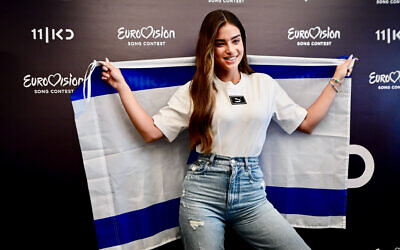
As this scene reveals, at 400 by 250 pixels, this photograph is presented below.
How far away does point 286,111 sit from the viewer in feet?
5.85

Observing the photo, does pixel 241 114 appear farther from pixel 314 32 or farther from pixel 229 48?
pixel 314 32

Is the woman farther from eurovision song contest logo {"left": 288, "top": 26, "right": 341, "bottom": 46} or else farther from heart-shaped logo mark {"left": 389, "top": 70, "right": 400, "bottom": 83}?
heart-shaped logo mark {"left": 389, "top": 70, "right": 400, "bottom": 83}

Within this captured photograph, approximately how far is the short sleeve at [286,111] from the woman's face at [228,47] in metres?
0.32

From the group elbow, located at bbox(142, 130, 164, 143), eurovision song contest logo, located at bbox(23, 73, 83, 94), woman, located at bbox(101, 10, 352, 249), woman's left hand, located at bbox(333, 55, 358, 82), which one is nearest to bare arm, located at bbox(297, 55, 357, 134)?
woman's left hand, located at bbox(333, 55, 358, 82)

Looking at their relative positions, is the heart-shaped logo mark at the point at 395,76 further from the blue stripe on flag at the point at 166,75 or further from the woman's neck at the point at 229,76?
the woman's neck at the point at 229,76

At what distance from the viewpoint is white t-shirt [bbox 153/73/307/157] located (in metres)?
1.60

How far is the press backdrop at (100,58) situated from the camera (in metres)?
1.98

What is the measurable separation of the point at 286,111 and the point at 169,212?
0.93 metres

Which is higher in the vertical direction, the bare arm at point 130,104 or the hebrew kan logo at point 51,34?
the hebrew kan logo at point 51,34

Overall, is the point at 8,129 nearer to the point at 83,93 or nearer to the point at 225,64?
the point at 83,93

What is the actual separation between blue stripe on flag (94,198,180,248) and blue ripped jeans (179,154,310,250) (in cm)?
32

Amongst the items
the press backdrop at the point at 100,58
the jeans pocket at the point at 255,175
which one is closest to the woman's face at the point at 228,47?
the press backdrop at the point at 100,58

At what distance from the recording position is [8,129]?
202 centimetres

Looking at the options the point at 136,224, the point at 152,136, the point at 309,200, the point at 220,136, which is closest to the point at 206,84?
the point at 220,136
